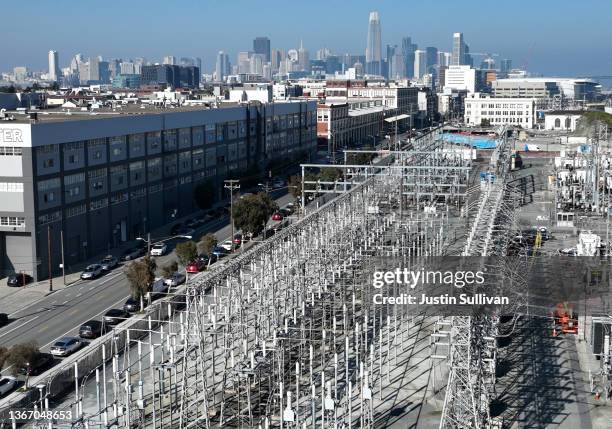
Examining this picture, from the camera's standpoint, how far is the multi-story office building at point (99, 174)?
12.8 metres

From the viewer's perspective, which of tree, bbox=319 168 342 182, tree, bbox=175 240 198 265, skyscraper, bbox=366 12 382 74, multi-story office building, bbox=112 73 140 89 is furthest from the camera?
skyscraper, bbox=366 12 382 74

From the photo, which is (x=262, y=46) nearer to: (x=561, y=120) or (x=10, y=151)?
(x=561, y=120)

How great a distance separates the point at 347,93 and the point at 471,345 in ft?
142

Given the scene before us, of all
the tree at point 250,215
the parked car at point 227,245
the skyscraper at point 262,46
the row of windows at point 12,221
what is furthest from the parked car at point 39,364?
the skyscraper at point 262,46

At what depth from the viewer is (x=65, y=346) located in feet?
29.9

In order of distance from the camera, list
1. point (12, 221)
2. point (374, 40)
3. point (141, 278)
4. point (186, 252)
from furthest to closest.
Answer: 1. point (374, 40)
2. point (12, 221)
3. point (186, 252)
4. point (141, 278)

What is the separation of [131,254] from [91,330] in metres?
4.49

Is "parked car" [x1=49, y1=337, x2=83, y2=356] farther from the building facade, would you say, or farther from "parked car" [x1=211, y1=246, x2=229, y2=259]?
the building facade

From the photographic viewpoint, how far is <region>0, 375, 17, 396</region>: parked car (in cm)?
776

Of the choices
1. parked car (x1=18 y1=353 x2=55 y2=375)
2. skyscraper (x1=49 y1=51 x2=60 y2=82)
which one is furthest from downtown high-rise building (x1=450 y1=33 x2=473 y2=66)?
parked car (x1=18 y1=353 x2=55 y2=375)

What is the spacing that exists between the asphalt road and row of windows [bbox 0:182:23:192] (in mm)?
1692

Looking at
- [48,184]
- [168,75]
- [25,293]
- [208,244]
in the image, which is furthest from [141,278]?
[168,75]

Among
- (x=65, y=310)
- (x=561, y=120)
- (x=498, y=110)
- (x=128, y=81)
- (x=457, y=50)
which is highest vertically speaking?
(x=457, y=50)

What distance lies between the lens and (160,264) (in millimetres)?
13578
